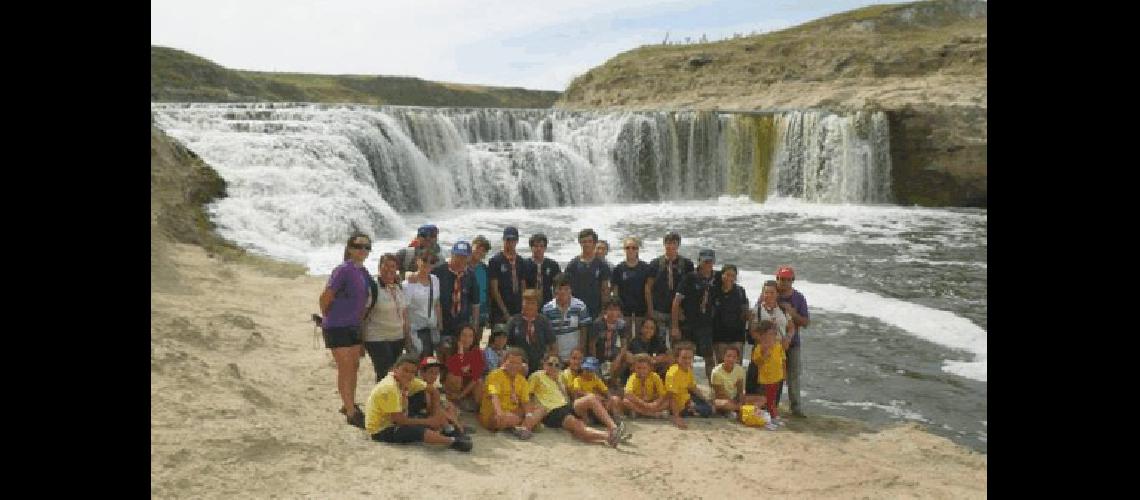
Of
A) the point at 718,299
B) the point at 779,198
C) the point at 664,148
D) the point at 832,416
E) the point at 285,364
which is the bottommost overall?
the point at 832,416

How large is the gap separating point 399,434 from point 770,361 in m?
3.06

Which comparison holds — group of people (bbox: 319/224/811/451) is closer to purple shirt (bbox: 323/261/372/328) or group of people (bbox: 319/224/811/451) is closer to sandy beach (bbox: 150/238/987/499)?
purple shirt (bbox: 323/261/372/328)

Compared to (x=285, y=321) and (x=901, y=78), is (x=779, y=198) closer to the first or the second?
(x=901, y=78)

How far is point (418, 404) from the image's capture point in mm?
5473

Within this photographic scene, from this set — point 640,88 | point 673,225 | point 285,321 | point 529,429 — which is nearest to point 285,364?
point 285,321

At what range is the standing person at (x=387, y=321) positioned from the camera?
559 cm

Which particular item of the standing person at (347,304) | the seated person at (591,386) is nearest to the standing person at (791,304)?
the seated person at (591,386)

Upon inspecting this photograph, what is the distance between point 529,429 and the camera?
19.0 ft

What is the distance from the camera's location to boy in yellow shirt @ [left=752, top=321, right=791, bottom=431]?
634cm

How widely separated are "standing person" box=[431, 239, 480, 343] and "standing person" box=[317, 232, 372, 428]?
2.69ft

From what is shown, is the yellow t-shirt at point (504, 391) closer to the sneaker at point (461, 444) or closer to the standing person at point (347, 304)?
the sneaker at point (461, 444)

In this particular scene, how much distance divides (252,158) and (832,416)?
15.7m

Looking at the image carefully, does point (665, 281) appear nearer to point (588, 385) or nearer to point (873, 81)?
point (588, 385)

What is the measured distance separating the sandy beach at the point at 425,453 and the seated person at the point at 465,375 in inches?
10.3
